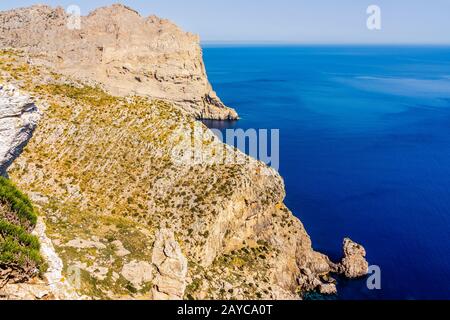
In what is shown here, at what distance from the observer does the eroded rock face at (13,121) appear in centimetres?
1886

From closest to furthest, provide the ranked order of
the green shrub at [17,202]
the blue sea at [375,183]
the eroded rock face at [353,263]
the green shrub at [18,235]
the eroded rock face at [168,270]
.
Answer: the green shrub at [18,235], the green shrub at [17,202], the eroded rock face at [168,270], the eroded rock face at [353,263], the blue sea at [375,183]

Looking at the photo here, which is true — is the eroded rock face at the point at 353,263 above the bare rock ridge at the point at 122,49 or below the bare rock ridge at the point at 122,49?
below

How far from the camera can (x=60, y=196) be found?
4475 centimetres

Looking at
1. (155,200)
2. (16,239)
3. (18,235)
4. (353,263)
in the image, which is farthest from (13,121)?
(353,263)

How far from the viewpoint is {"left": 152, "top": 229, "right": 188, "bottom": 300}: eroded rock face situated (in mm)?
33125

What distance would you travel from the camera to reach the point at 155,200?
158ft

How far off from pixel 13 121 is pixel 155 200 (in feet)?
97.6

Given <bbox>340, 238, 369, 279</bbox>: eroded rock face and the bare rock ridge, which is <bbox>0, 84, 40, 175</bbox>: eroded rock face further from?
the bare rock ridge

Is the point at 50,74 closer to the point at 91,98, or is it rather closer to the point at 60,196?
the point at 91,98

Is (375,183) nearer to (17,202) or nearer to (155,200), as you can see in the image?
(155,200)

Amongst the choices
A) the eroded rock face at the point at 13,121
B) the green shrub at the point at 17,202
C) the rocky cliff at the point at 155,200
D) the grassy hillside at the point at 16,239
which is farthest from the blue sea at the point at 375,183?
the eroded rock face at the point at 13,121

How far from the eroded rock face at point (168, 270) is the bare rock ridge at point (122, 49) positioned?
2917 inches

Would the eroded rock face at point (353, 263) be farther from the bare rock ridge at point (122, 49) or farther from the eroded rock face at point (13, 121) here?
the bare rock ridge at point (122, 49)

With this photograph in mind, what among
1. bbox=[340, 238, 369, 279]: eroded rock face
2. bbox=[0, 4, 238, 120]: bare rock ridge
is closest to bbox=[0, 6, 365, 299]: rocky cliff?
bbox=[340, 238, 369, 279]: eroded rock face
